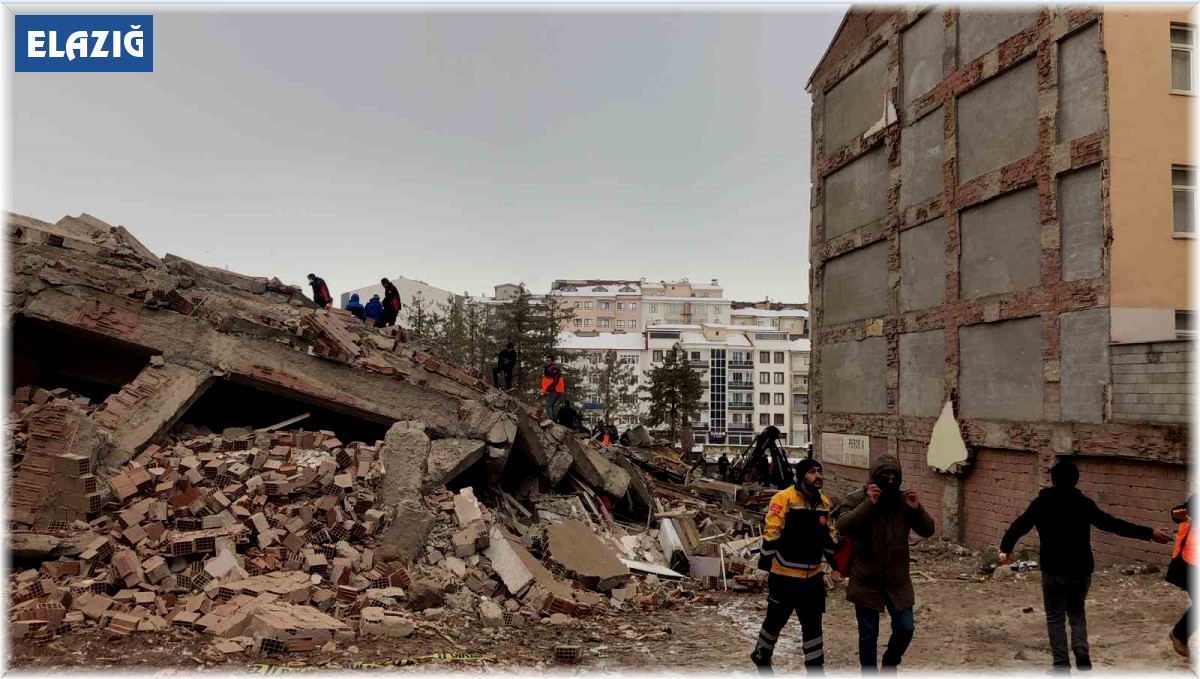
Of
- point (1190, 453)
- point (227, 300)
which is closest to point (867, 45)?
point (1190, 453)

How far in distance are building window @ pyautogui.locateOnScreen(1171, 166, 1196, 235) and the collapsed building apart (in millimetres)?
8146

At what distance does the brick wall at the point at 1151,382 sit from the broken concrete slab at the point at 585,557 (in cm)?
734

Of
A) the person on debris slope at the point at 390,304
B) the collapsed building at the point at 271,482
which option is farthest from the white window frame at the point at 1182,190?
the person on debris slope at the point at 390,304

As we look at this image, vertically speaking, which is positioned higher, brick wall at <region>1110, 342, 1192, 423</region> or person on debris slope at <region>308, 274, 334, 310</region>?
person on debris slope at <region>308, 274, 334, 310</region>

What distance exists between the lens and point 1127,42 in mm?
12508

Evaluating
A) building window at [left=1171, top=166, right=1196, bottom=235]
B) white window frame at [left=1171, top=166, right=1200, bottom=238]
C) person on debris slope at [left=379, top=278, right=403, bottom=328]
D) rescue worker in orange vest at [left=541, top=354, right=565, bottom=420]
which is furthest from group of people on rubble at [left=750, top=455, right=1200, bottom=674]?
person on debris slope at [left=379, top=278, right=403, bottom=328]

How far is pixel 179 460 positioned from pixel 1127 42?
14.3 meters

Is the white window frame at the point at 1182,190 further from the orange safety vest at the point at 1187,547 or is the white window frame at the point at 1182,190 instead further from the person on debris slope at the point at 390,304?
the person on debris slope at the point at 390,304

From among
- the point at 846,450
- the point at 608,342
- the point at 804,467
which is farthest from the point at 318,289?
the point at 608,342

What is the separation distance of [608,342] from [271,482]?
63.2 meters

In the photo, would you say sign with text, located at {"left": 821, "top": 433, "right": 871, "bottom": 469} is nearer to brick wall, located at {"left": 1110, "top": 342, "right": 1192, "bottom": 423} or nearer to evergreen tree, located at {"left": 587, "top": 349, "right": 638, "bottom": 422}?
brick wall, located at {"left": 1110, "top": 342, "right": 1192, "bottom": 423}

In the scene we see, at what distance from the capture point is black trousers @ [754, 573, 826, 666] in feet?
19.5

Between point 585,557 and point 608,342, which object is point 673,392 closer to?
point 608,342

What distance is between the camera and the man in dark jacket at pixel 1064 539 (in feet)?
20.3
